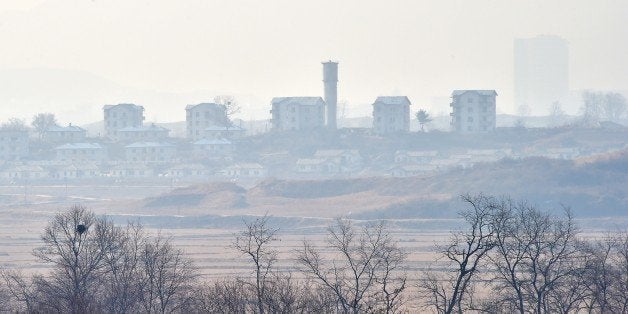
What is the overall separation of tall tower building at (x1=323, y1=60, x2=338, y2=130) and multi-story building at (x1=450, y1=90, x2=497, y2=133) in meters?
9.40

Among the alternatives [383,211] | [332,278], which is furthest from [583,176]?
[332,278]

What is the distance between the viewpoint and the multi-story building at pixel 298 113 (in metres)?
98.6

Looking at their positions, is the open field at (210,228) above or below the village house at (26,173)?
below

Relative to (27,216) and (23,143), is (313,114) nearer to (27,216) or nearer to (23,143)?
(23,143)

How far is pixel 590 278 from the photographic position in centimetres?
2061

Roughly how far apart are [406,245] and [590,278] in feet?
84.8

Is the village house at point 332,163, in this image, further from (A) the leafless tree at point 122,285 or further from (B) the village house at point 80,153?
(A) the leafless tree at point 122,285

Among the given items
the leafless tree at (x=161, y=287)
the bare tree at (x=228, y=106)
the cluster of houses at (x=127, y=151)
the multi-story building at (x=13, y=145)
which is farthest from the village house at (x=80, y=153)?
the leafless tree at (x=161, y=287)

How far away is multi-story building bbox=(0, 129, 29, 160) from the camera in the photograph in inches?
3685

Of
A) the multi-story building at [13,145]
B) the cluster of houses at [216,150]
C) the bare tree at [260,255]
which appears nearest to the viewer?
the bare tree at [260,255]

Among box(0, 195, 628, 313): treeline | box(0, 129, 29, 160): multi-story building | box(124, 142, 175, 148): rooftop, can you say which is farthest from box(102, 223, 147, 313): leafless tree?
box(0, 129, 29, 160): multi-story building

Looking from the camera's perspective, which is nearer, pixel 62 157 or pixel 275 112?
pixel 62 157

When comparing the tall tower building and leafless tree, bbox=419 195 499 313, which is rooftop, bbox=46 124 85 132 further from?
leafless tree, bbox=419 195 499 313

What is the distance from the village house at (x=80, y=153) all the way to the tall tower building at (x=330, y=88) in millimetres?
18044
